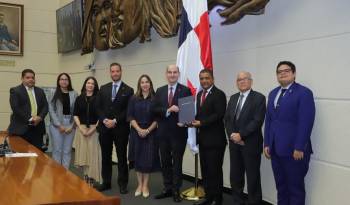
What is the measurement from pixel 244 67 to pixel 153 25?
1687mm

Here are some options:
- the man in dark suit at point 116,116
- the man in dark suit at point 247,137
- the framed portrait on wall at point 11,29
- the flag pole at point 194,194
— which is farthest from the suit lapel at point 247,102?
the framed portrait on wall at point 11,29

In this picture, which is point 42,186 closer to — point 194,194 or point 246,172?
point 246,172

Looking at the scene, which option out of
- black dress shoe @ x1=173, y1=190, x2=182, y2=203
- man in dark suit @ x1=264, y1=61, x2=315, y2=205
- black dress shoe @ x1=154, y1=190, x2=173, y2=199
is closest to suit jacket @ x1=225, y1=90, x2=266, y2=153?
man in dark suit @ x1=264, y1=61, x2=315, y2=205

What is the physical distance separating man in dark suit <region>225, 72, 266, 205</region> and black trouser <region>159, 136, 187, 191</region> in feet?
2.11

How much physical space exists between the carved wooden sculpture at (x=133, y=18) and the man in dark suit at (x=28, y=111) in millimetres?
1738

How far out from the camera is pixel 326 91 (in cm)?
335

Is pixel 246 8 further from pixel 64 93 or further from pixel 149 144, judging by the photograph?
pixel 64 93

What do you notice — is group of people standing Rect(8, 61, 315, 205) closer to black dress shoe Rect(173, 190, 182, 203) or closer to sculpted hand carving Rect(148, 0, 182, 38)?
black dress shoe Rect(173, 190, 182, 203)

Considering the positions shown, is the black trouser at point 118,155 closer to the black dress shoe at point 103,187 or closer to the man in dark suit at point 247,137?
the black dress shoe at point 103,187

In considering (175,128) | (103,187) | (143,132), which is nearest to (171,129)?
(175,128)

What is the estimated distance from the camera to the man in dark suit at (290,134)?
3.15 meters

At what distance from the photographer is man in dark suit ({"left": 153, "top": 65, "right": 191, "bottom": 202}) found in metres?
4.21

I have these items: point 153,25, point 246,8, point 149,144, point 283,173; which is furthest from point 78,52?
point 283,173

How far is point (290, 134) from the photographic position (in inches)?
128
